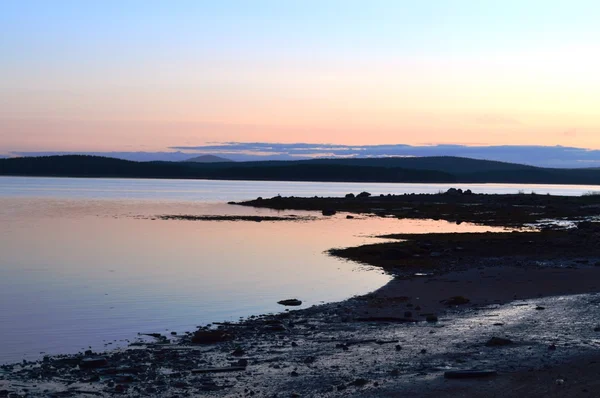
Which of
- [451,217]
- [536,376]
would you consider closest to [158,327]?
[536,376]

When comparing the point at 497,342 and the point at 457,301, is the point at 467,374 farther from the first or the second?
the point at 457,301

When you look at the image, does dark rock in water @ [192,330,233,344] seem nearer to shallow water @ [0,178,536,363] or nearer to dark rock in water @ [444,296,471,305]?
shallow water @ [0,178,536,363]

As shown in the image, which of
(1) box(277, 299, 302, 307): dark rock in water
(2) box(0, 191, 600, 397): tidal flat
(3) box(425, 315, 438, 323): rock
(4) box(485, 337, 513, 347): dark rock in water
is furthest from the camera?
(1) box(277, 299, 302, 307): dark rock in water

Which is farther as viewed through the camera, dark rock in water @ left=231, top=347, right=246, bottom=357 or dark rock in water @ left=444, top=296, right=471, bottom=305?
dark rock in water @ left=444, top=296, right=471, bottom=305

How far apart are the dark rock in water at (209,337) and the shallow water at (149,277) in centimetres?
138

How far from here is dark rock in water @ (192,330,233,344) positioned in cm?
1247

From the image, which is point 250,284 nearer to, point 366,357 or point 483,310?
point 483,310

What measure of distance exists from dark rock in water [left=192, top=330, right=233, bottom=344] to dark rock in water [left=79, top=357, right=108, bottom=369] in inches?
80.9

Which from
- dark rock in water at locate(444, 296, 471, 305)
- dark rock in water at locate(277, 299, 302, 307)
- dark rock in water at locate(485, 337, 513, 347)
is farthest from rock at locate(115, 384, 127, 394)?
dark rock in water at locate(444, 296, 471, 305)

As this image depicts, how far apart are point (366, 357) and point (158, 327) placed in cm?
511

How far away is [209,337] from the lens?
1256cm

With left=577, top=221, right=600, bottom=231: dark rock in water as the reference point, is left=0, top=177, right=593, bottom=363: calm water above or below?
below

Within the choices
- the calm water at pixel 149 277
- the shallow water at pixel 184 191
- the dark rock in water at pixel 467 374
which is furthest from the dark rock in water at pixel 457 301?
the shallow water at pixel 184 191

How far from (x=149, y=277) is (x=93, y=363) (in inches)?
434
